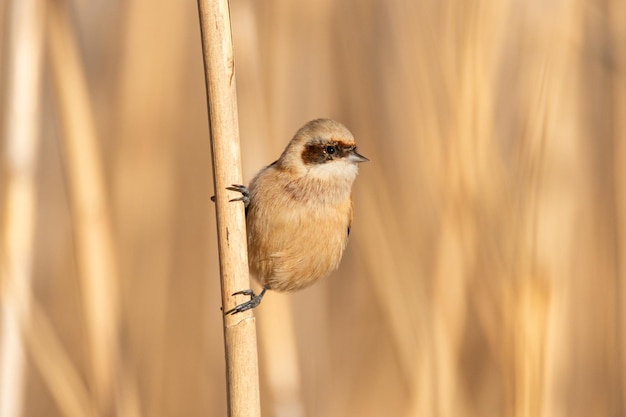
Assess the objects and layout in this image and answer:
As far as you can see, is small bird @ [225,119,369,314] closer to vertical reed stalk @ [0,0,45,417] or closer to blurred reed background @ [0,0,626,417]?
blurred reed background @ [0,0,626,417]

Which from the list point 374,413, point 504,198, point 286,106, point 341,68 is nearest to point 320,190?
point 504,198

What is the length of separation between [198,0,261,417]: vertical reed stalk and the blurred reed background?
689mm

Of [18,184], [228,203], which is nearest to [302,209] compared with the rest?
[228,203]

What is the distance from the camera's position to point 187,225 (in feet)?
9.44

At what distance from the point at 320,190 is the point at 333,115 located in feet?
3.45

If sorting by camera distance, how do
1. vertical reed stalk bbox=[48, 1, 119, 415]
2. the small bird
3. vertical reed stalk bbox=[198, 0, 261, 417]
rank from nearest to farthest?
vertical reed stalk bbox=[198, 0, 261, 417] < the small bird < vertical reed stalk bbox=[48, 1, 119, 415]

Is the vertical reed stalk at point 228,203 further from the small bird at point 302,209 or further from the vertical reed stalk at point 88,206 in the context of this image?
the vertical reed stalk at point 88,206

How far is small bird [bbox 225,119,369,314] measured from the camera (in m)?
1.90

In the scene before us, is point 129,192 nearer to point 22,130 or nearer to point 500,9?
point 22,130

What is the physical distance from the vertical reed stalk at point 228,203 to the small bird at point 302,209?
0.41 meters

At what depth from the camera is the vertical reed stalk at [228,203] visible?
1.37 m

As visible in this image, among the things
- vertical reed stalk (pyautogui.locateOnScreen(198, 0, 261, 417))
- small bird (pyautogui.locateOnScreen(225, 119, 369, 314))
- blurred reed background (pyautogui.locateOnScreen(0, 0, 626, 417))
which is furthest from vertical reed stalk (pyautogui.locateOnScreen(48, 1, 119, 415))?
vertical reed stalk (pyautogui.locateOnScreen(198, 0, 261, 417))

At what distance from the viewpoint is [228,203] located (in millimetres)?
1452

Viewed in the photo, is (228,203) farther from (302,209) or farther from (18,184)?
(18,184)
